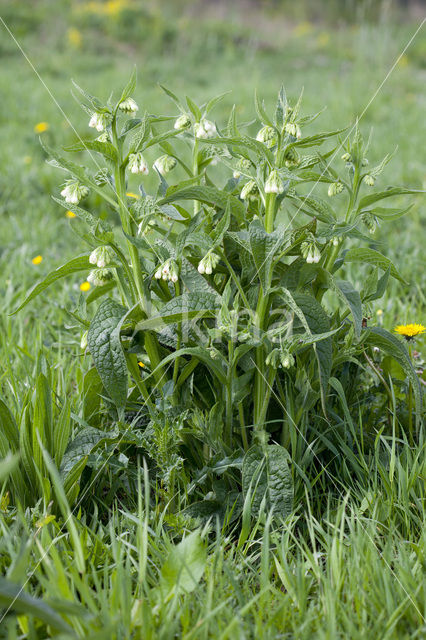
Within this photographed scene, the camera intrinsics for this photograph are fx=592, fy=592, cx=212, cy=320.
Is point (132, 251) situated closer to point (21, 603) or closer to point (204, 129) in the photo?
point (204, 129)

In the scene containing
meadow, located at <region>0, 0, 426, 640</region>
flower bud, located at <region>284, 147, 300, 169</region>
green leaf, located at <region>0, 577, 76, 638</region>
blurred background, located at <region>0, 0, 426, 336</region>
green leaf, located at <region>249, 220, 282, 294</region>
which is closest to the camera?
green leaf, located at <region>0, 577, 76, 638</region>

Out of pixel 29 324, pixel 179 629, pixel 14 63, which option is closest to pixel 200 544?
pixel 179 629

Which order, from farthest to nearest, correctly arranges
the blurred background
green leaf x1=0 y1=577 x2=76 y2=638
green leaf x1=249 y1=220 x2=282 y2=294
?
the blurred background → green leaf x1=249 y1=220 x2=282 y2=294 → green leaf x1=0 y1=577 x2=76 y2=638

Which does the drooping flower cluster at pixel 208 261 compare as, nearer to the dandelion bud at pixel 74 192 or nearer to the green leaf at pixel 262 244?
the green leaf at pixel 262 244

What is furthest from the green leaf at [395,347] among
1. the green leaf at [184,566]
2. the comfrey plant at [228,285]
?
the green leaf at [184,566]

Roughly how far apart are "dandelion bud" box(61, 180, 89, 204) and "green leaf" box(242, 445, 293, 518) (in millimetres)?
640

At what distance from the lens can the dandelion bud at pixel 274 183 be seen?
1.13 m

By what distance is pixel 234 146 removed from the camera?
122 centimetres

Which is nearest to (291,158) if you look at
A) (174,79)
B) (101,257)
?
(101,257)

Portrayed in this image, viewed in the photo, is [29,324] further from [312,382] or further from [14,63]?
[14,63]

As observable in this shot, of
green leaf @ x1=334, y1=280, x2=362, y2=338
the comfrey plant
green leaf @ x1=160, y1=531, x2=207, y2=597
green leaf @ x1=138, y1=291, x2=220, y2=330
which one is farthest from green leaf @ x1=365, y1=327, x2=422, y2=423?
green leaf @ x1=160, y1=531, x2=207, y2=597

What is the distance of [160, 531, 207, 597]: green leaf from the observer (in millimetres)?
1062

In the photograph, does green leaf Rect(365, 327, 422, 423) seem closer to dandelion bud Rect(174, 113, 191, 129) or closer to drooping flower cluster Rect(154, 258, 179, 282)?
drooping flower cluster Rect(154, 258, 179, 282)

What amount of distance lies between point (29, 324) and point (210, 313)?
4.24 feet
